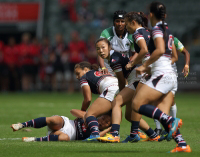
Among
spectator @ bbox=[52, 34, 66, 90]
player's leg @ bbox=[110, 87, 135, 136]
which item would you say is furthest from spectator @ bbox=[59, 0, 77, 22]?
player's leg @ bbox=[110, 87, 135, 136]

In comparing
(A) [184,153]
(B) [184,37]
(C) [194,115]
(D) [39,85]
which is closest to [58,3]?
(D) [39,85]

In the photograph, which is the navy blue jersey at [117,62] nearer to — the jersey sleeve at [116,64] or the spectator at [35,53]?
the jersey sleeve at [116,64]

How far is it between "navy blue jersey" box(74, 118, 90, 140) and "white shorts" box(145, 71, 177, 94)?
1634mm

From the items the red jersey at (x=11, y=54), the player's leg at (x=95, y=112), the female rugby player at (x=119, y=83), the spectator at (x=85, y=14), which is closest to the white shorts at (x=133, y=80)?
the female rugby player at (x=119, y=83)

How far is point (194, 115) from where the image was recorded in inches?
407

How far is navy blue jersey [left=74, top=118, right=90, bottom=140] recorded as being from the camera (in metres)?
6.46

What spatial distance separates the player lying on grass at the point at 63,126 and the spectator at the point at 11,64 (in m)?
13.1

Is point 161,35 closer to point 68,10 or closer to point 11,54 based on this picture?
point 11,54

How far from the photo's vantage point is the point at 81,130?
650cm

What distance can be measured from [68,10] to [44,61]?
5.23 meters

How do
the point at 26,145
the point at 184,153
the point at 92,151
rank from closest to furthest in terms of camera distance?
the point at 184,153, the point at 92,151, the point at 26,145

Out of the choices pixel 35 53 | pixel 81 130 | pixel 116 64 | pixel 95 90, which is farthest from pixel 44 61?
pixel 116 64

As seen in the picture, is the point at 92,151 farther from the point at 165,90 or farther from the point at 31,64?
the point at 31,64

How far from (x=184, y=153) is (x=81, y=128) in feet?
6.50
